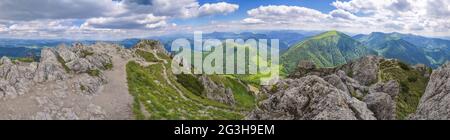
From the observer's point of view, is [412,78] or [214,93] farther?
[214,93]

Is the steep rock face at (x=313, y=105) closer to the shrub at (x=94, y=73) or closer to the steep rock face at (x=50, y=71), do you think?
the steep rock face at (x=50, y=71)

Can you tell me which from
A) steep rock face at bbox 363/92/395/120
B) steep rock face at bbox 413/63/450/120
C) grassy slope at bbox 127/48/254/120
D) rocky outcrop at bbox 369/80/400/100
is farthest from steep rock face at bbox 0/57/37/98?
rocky outcrop at bbox 369/80/400/100

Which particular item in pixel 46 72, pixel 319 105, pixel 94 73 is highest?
pixel 319 105

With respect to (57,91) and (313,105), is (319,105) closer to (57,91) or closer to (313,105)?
(313,105)

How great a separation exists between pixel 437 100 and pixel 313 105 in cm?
1291

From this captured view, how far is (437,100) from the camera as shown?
42156 millimetres

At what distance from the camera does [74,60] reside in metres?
91.8

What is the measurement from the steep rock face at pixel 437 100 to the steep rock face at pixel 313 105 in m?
5.28

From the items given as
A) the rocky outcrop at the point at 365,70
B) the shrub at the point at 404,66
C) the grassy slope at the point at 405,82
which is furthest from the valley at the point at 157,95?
the shrub at the point at 404,66

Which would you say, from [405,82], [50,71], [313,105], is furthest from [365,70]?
[313,105]

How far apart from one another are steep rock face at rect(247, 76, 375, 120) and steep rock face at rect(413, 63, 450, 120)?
5282 millimetres
